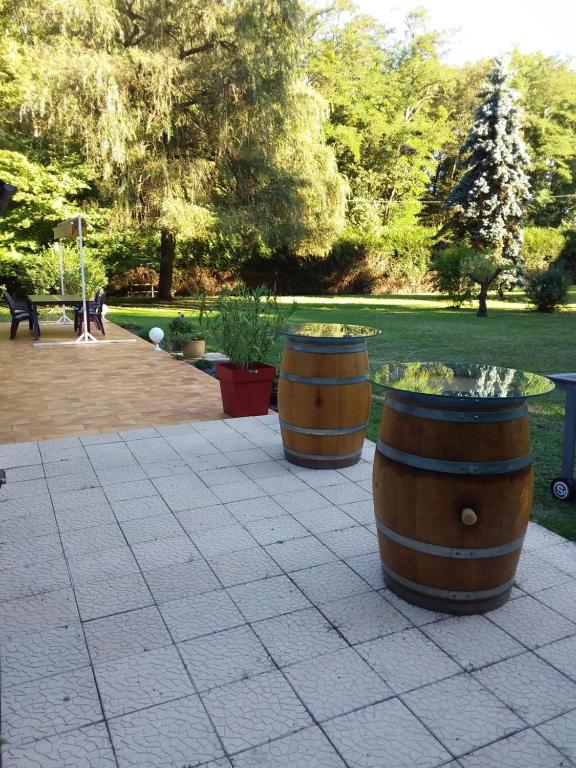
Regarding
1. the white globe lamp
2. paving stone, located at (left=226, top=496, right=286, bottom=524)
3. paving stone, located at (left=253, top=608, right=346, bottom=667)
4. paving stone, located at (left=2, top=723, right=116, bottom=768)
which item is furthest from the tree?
paving stone, located at (left=2, top=723, right=116, bottom=768)

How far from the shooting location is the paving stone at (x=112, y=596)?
2.64m

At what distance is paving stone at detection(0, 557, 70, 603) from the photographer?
277cm

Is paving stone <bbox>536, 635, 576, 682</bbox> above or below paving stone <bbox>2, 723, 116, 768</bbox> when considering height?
above

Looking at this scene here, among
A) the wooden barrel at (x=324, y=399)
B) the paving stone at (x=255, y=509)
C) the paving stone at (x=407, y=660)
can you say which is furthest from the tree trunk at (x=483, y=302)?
the paving stone at (x=407, y=660)

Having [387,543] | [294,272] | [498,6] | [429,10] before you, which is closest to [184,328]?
[387,543]

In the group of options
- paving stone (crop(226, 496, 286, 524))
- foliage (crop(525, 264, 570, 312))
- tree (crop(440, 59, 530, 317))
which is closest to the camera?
paving stone (crop(226, 496, 286, 524))

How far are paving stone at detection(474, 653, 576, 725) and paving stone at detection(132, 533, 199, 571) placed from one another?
5.14 feet

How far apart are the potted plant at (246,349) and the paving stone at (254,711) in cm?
380

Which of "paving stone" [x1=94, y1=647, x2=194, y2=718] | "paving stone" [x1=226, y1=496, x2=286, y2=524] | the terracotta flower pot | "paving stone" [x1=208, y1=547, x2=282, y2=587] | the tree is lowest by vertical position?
"paving stone" [x1=94, y1=647, x2=194, y2=718]

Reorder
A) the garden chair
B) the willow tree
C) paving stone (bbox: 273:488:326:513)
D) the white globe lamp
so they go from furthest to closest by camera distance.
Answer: the willow tree
the garden chair
the white globe lamp
paving stone (bbox: 273:488:326:513)

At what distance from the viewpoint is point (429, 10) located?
3594 cm

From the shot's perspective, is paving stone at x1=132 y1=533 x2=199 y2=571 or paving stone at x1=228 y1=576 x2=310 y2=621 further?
paving stone at x1=132 y1=533 x2=199 y2=571

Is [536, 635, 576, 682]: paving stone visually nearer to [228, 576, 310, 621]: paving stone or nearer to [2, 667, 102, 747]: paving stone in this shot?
[228, 576, 310, 621]: paving stone

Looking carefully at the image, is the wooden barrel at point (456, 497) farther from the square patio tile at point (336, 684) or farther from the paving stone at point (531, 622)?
the square patio tile at point (336, 684)
